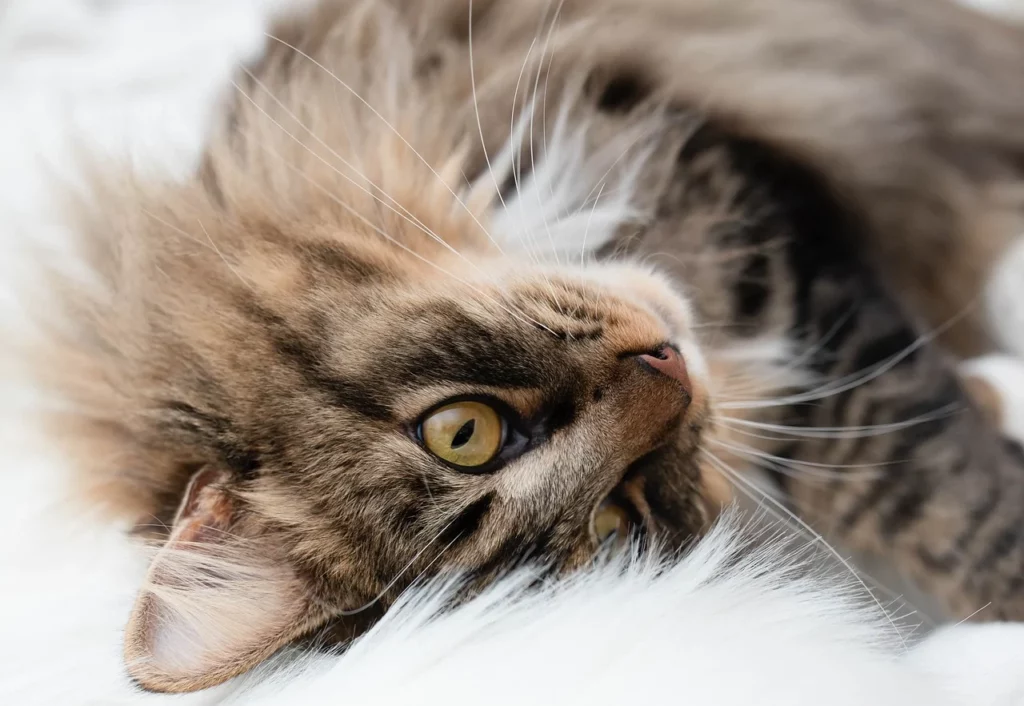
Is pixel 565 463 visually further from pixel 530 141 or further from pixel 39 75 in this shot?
pixel 39 75

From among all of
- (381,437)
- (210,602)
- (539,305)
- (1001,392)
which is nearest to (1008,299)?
(1001,392)

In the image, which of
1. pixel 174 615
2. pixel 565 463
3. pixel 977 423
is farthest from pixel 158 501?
pixel 977 423

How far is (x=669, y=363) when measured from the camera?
678 millimetres

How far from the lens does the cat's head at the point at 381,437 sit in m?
0.64

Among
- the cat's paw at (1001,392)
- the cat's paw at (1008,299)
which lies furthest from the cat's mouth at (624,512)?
the cat's paw at (1008,299)

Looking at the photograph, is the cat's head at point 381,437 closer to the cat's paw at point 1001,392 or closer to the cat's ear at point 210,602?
the cat's ear at point 210,602

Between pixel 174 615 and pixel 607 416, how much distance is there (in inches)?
16.5

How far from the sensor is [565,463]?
66 cm

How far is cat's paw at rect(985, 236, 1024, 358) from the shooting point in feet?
3.36

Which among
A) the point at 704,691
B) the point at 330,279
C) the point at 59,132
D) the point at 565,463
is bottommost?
the point at 704,691

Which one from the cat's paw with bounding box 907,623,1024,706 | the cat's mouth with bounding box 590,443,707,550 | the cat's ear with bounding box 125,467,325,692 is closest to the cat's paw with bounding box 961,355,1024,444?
the cat's paw with bounding box 907,623,1024,706

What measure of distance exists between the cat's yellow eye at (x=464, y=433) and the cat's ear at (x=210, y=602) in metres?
0.18

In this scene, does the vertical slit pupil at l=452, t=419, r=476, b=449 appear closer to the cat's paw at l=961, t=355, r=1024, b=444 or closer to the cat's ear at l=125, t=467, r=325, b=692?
the cat's ear at l=125, t=467, r=325, b=692

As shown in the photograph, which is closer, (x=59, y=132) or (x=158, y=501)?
(x=158, y=501)
